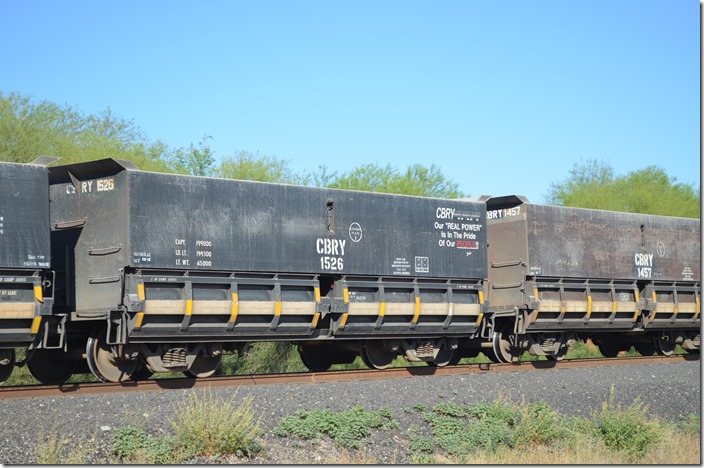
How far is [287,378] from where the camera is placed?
48.1ft

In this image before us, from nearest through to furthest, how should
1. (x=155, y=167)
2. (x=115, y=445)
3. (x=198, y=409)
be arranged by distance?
(x=115, y=445)
(x=198, y=409)
(x=155, y=167)

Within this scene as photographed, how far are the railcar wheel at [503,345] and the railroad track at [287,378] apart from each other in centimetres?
38

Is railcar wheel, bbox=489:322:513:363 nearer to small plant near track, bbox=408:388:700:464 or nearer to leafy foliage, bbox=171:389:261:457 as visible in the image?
small plant near track, bbox=408:388:700:464

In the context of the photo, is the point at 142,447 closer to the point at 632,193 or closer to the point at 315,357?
the point at 315,357

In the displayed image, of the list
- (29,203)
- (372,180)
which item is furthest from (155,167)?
(29,203)

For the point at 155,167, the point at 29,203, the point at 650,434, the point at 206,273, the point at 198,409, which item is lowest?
the point at 650,434

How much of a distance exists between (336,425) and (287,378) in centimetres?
371

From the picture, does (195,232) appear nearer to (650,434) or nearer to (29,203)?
(29,203)

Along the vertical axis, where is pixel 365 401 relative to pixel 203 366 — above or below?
below

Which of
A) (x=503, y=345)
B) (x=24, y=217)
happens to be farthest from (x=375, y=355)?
(x=24, y=217)

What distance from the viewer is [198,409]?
10.2m

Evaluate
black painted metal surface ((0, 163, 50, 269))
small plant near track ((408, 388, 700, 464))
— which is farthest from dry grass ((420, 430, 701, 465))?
black painted metal surface ((0, 163, 50, 269))

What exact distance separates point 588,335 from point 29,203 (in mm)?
13180

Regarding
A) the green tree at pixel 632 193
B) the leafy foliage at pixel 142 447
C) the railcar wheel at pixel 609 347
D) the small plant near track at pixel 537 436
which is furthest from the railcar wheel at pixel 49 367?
the green tree at pixel 632 193
